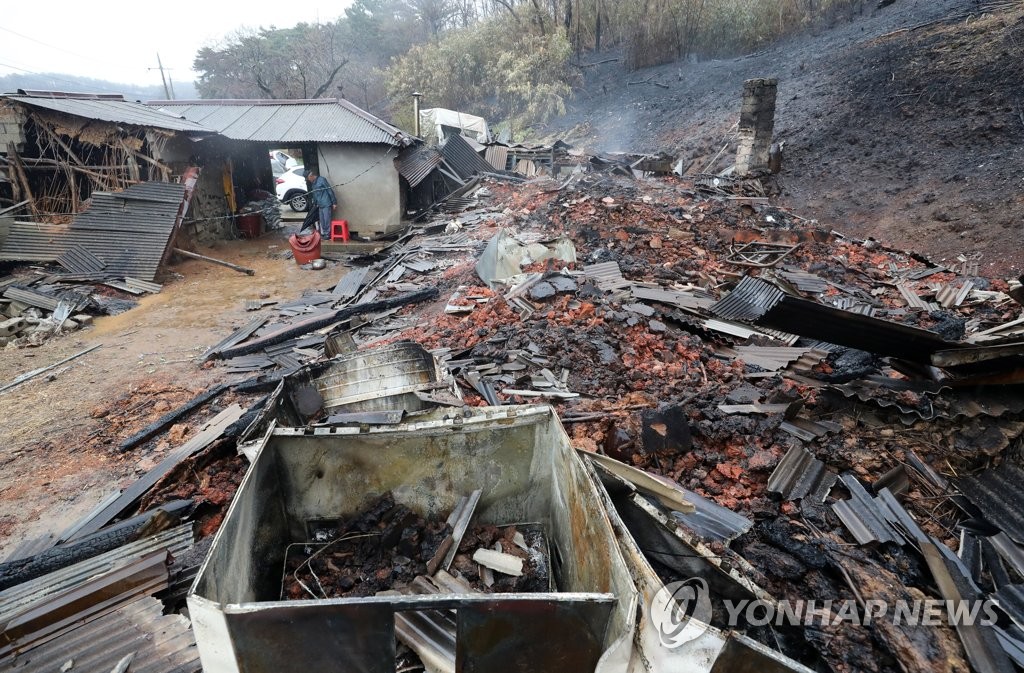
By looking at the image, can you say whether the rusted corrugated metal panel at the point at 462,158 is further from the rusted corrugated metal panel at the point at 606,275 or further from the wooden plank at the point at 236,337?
the rusted corrugated metal panel at the point at 606,275

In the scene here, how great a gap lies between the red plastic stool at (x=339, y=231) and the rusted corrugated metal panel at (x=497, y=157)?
23.0 ft

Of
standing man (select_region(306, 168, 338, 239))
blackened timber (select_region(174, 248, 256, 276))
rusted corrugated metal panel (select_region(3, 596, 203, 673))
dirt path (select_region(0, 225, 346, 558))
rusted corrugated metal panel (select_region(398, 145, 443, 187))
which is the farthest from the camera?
rusted corrugated metal panel (select_region(398, 145, 443, 187))

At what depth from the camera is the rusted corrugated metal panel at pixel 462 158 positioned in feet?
59.5

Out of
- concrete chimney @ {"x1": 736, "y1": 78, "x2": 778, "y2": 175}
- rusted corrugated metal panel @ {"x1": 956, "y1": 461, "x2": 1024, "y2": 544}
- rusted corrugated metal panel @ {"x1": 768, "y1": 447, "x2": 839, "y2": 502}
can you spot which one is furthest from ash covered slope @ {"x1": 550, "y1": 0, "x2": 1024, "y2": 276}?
rusted corrugated metal panel @ {"x1": 768, "y1": 447, "x2": 839, "y2": 502}

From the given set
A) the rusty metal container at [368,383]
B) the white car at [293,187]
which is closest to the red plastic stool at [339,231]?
the white car at [293,187]

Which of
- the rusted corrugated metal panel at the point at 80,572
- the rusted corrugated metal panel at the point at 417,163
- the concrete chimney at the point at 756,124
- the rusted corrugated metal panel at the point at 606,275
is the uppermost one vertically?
the concrete chimney at the point at 756,124

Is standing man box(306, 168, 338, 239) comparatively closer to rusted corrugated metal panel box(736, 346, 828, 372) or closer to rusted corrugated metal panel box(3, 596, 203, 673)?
rusted corrugated metal panel box(736, 346, 828, 372)

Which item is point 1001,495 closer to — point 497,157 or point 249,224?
point 249,224

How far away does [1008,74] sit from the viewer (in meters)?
12.7

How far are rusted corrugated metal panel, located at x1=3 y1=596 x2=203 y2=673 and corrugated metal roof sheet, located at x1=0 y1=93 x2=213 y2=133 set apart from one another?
13405mm

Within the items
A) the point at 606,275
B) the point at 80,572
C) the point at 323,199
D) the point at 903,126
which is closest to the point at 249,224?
the point at 323,199

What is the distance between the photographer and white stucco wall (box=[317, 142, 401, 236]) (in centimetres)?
1552

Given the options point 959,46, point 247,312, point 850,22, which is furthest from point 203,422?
point 850,22

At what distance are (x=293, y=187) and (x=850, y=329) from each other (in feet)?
66.6
